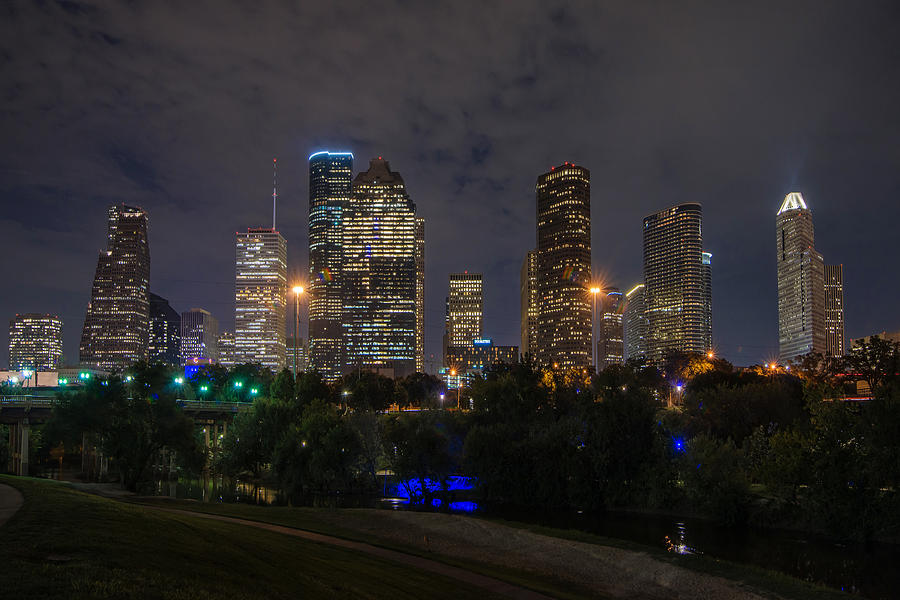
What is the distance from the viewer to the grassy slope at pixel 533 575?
24812 mm

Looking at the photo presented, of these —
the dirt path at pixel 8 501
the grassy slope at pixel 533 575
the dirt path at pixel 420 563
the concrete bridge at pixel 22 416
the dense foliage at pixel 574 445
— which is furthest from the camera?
the concrete bridge at pixel 22 416

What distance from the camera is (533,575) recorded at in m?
27.6

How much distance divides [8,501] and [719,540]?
38187 mm

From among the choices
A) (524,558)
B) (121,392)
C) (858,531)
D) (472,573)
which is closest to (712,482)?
(858,531)

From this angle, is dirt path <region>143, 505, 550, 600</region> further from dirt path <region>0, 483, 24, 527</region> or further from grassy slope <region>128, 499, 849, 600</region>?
dirt path <region>0, 483, 24, 527</region>

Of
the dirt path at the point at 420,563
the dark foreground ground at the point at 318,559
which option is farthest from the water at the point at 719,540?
the dirt path at the point at 420,563

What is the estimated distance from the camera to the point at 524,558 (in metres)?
31.2

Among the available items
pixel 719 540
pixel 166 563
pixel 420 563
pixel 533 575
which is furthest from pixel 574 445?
pixel 166 563

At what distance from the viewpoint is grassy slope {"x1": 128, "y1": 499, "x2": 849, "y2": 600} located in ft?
81.4

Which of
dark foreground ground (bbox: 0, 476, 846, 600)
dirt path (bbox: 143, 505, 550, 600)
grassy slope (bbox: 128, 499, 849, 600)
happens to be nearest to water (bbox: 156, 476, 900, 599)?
grassy slope (bbox: 128, 499, 849, 600)

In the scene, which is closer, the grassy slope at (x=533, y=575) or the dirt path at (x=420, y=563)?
the dirt path at (x=420, y=563)

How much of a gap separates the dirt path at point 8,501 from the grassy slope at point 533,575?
33.4 feet

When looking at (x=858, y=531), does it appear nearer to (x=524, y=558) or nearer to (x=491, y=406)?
(x=524, y=558)

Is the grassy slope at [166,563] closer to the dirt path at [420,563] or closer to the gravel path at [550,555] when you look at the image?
the dirt path at [420,563]
